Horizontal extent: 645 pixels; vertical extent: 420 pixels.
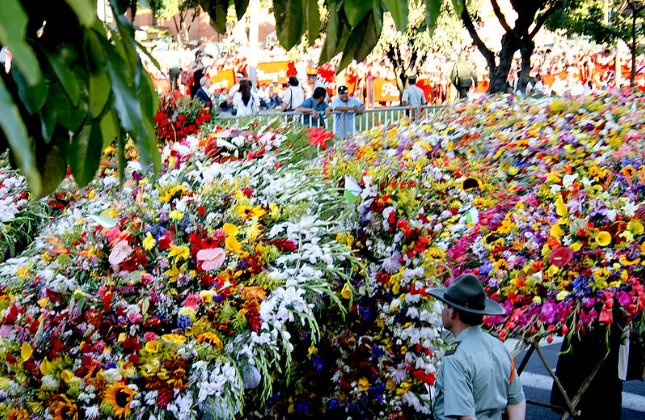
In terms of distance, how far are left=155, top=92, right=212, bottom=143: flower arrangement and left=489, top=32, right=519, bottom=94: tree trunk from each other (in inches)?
397

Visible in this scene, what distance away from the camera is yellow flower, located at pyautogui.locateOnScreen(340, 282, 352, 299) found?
4.77 metres

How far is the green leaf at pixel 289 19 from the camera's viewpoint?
2947 mm

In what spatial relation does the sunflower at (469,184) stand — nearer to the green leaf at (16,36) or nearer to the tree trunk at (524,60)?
the green leaf at (16,36)

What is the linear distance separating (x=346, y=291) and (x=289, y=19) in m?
2.13

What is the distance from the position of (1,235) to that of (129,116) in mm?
4868

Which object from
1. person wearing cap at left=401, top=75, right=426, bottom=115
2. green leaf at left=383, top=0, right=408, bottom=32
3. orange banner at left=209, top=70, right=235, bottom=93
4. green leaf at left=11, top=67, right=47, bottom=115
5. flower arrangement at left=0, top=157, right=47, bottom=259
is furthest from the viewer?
orange banner at left=209, top=70, right=235, bottom=93

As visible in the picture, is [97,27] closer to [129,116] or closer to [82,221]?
[129,116]

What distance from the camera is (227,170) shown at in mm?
5355

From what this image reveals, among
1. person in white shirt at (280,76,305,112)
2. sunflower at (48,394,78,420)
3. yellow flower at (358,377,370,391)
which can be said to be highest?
person in white shirt at (280,76,305,112)

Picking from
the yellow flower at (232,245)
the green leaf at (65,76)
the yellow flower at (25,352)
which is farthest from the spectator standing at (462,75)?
the green leaf at (65,76)

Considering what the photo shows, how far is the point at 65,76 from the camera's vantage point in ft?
6.91

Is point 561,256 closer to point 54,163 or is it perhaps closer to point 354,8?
point 354,8

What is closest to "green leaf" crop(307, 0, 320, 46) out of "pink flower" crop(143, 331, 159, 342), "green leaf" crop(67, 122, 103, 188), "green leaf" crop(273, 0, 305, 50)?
"green leaf" crop(273, 0, 305, 50)

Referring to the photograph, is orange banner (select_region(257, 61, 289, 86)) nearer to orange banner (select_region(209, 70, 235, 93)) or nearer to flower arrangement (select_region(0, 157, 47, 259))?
orange banner (select_region(209, 70, 235, 93))
